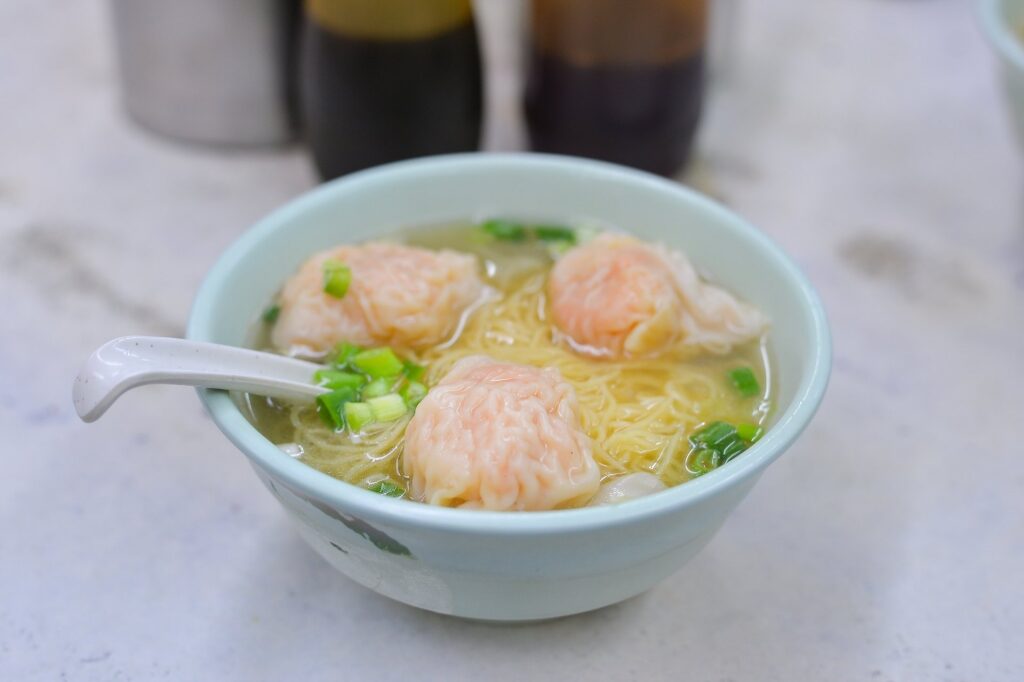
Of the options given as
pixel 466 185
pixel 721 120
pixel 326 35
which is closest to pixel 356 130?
pixel 326 35

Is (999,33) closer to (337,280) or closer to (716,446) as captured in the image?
(716,446)

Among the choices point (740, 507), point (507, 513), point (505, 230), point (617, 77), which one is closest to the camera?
point (507, 513)

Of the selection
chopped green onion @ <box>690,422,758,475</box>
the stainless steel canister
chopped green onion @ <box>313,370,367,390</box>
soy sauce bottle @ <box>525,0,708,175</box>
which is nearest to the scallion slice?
chopped green onion @ <box>690,422,758,475</box>

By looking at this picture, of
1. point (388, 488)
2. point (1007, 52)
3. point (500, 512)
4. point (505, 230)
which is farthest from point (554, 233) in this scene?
point (1007, 52)

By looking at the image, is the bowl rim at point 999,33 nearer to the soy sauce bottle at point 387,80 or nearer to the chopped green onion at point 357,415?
the soy sauce bottle at point 387,80

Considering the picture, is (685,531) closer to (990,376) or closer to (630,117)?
(990,376)

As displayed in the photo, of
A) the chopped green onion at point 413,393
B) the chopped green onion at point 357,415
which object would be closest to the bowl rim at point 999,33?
the chopped green onion at point 413,393

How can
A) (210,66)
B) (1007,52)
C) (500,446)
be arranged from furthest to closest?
(210,66), (1007,52), (500,446)
